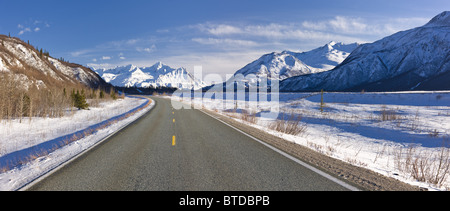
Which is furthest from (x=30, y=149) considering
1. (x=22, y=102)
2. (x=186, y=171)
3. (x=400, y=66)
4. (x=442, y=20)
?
(x=442, y=20)

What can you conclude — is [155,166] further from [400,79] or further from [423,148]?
[400,79]

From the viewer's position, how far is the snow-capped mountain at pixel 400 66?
98988 millimetres

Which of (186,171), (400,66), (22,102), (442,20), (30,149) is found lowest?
(30,149)

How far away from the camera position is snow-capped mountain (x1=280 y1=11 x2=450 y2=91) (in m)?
99.0

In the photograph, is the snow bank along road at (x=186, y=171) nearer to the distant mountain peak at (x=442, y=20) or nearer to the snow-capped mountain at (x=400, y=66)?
the snow-capped mountain at (x=400, y=66)

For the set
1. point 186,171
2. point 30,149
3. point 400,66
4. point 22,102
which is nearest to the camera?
point 186,171

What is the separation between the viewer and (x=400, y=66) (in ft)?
376

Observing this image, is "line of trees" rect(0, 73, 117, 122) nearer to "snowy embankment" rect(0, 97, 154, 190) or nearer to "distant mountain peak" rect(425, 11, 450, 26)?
"snowy embankment" rect(0, 97, 154, 190)


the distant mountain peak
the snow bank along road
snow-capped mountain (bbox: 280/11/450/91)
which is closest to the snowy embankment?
the snow bank along road

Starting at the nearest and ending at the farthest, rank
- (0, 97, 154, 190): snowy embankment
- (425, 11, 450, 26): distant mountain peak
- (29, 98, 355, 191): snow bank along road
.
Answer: (29, 98, 355, 191): snow bank along road, (0, 97, 154, 190): snowy embankment, (425, 11, 450, 26): distant mountain peak

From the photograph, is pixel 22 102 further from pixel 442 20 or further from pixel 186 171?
pixel 442 20

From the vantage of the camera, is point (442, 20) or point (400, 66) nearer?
point (400, 66)

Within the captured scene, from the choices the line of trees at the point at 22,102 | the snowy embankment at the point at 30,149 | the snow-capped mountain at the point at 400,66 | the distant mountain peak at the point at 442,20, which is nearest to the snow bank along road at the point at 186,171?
the snowy embankment at the point at 30,149

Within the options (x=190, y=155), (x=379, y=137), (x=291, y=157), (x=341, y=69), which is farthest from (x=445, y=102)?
(x=341, y=69)
